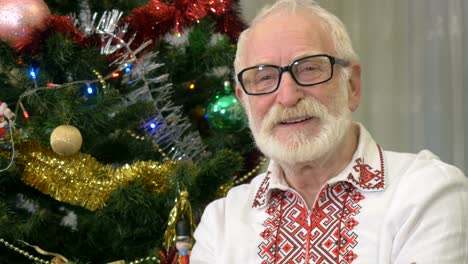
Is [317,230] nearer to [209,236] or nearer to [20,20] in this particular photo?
[209,236]

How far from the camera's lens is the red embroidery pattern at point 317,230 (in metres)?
1.33

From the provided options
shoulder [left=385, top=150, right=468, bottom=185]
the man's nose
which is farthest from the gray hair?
shoulder [left=385, top=150, right=468, bottom=185]

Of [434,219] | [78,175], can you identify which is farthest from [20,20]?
[434,219]

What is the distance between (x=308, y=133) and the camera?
1.39m

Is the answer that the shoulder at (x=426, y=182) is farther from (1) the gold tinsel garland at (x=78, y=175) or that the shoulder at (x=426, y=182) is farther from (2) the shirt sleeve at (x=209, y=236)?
(1) the gold tinsel garland at (x=78, y=175)

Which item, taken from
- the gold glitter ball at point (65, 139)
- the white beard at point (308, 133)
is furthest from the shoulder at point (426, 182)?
the gold glitter ball at point (65, 139)

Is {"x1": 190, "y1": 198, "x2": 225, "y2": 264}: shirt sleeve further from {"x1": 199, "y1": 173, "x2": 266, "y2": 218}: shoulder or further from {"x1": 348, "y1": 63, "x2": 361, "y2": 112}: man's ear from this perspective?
{"x1": 348, "y1": 63, "x2": 361, "y2": 112}: man's ear

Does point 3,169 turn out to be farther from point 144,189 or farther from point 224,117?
point 224,117

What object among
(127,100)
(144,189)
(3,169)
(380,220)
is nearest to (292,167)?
(380,220)

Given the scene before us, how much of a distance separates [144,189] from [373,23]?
4.84ft

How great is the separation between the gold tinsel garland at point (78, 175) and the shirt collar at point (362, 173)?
0.25m

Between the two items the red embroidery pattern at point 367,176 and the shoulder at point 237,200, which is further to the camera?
the shoulder at point 237,200

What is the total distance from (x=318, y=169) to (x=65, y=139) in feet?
1.77

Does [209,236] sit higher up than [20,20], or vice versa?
[20,20]
